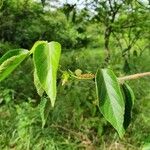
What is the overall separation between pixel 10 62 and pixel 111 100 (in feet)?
0.42

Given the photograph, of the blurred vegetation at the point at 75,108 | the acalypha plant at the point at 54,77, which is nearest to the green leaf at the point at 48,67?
the acalypha plant at the point at 54,77

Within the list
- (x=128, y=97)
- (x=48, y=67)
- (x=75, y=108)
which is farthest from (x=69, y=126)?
(x=48, y=67)

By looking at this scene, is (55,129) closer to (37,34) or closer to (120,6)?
(120,6)

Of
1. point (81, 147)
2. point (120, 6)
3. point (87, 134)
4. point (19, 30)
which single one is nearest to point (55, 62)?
point (81, 147)

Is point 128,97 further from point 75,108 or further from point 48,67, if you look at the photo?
point 75,108

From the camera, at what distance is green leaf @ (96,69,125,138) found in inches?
19.9

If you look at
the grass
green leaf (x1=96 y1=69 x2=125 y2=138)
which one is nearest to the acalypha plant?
green leaf (x1=96 y1=69 x2=125 y2=138)

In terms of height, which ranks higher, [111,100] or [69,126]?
[111,100]

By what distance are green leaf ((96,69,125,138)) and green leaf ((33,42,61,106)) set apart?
62mm

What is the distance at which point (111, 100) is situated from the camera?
1.69ft

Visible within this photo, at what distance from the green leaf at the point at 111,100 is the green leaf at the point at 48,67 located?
6 cm

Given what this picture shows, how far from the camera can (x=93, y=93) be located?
4566 mm

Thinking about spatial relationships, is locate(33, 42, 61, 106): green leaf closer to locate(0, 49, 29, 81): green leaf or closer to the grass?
locate(0, 49, 29, 81): green leaf

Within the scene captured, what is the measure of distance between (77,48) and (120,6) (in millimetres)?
3465
